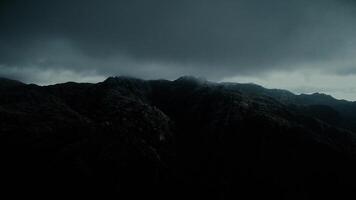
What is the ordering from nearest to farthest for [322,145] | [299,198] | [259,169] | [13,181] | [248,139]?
[13,181] < [299,198] < [259,169] < [322,145] < [248,139]

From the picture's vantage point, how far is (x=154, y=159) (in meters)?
170

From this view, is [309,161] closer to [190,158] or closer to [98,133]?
[190,158]

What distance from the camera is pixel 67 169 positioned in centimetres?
14475

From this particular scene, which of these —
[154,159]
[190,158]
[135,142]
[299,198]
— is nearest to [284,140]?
[299,198]

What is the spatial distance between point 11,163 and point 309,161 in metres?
177

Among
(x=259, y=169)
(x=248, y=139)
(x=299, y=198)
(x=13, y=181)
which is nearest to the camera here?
(x=13, y=181)

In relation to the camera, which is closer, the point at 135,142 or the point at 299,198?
the point at 299,198

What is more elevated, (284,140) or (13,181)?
(284,140)

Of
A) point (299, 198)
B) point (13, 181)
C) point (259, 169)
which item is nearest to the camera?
point (13, 181)

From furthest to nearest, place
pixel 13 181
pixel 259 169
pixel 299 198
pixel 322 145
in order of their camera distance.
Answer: pixel 322 145, pixel 259 169, pixel 299 198, pixel 13 181

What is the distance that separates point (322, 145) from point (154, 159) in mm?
116125

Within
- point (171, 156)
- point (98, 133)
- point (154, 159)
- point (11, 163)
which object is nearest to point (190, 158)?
point (171, 156)

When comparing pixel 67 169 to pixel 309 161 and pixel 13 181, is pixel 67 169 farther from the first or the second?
pixel 309 161

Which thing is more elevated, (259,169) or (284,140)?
(284,140)
